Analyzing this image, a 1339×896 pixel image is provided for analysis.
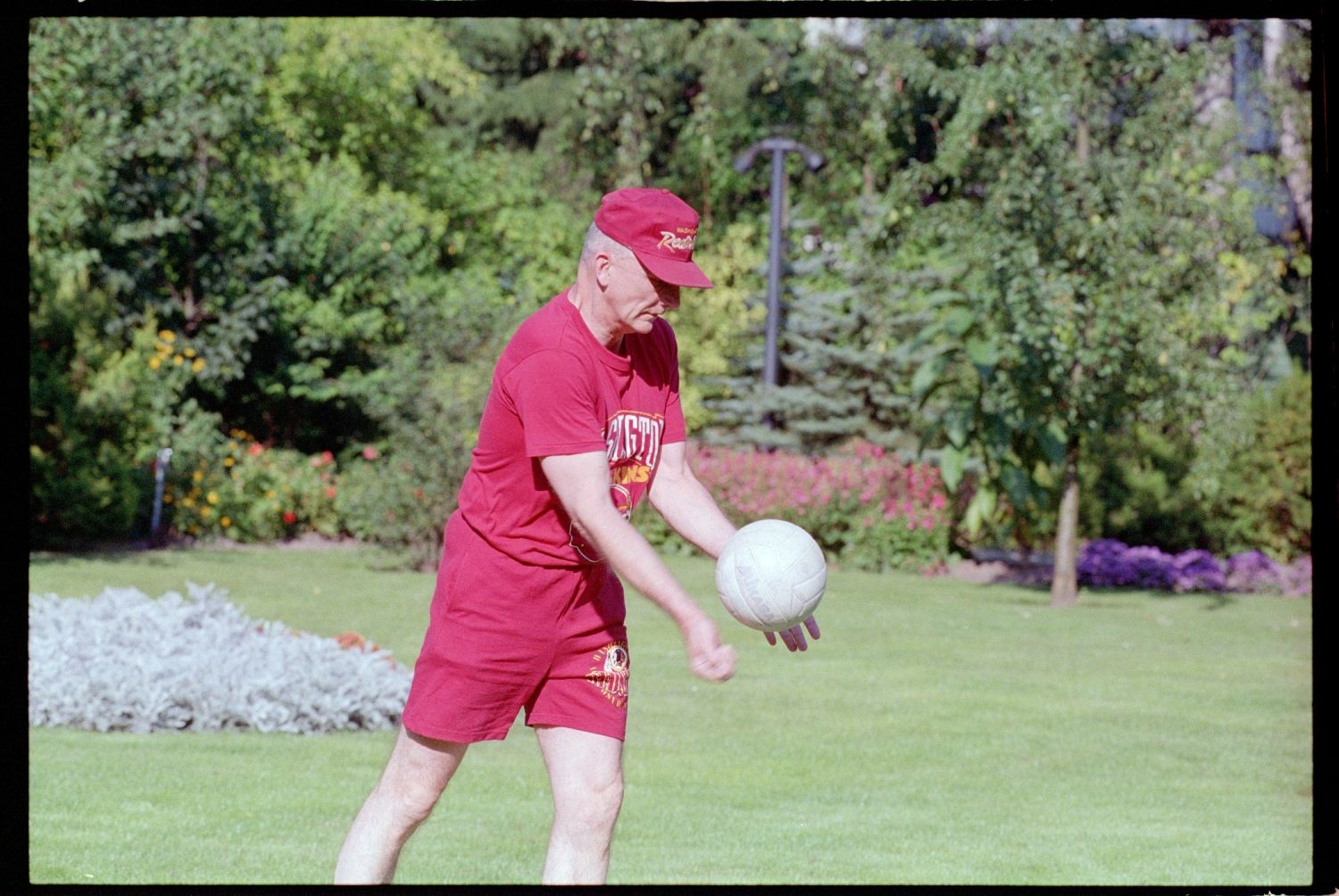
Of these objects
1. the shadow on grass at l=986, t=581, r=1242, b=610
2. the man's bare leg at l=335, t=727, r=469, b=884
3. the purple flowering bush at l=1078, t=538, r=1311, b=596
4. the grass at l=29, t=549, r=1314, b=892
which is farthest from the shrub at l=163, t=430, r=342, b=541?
the man's bare leg at l=335, t=727, r=469, b=884

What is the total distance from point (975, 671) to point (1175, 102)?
537cm

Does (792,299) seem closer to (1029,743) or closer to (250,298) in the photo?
(250,298)

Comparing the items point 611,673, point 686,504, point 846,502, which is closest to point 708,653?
point 611,673

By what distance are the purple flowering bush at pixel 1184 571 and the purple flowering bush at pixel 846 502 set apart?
5.14 feet

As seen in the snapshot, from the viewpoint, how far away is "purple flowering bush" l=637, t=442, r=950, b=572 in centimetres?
1603

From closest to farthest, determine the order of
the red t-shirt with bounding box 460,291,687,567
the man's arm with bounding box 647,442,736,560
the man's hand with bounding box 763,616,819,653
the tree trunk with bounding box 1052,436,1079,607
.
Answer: the red t-shirt with bounding box 460,291,687,567
the man's hand with bounding box 763,616,819,653
the man's arm with bounding box 647,442,736,560
the tree trunk with bounding box 1052,436,1079,607

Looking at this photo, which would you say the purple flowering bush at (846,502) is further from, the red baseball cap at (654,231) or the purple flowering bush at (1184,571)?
the red baseball cap at (654,231)

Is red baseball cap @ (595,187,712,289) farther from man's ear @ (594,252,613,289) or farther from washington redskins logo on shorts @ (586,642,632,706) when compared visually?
washington redskins logo on shorts @ (586,642,632,706)

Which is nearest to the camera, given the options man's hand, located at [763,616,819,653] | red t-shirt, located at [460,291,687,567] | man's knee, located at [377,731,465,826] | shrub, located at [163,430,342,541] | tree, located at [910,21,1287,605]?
red t-shirt, located at [460,291,687,567]

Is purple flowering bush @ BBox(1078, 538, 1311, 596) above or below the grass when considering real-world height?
above

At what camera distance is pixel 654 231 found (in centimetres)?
388

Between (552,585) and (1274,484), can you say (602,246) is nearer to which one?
(552,585)

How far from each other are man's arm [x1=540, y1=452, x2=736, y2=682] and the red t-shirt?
0.05 m
